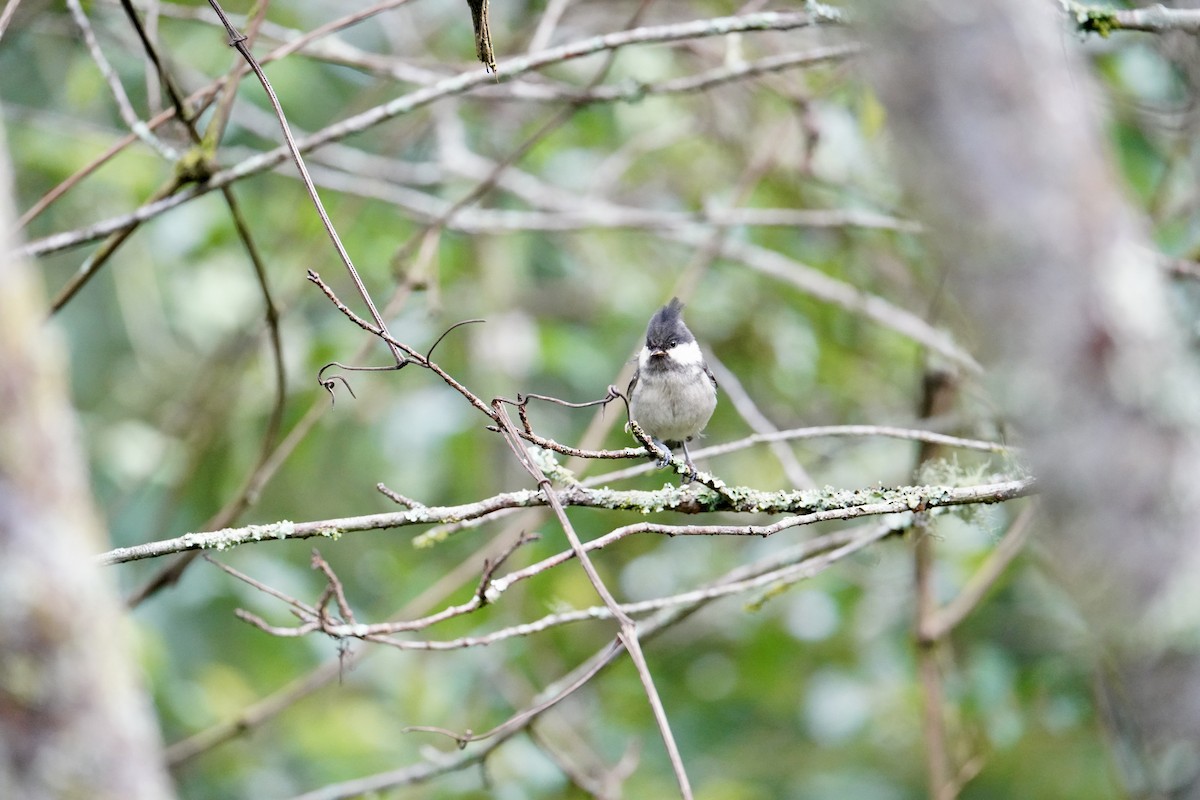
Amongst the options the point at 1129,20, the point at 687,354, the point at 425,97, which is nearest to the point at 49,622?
the point at 425,97

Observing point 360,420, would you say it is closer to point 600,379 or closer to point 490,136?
point 600,379

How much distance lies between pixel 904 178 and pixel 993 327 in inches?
7.1

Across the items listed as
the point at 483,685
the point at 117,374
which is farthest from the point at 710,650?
the point at 117,374

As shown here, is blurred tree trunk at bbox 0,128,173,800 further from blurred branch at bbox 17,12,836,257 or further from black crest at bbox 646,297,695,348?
black crest at bbox 646,297,695,348

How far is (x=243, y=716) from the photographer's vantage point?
12.3 feet

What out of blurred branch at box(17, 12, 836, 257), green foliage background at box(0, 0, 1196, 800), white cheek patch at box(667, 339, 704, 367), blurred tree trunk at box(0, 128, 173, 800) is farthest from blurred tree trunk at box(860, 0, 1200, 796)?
white cheek patch at box(667, 339, 704, 367)

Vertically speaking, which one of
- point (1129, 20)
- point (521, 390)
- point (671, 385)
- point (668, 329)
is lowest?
point (521, 390)

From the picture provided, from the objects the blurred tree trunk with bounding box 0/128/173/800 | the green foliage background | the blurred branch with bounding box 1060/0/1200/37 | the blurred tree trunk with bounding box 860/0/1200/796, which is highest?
the blurred branch with bounding box 1060/0/1200/37

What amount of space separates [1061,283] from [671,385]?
303 cm

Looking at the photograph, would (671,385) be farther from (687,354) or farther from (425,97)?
(425,97)

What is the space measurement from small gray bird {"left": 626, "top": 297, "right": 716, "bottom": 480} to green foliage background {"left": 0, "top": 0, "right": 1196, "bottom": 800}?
258mm

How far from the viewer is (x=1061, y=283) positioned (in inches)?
42.6

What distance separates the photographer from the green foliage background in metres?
4.68

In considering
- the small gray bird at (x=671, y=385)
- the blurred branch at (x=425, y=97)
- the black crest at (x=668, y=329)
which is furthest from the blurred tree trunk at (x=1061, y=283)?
the black crest at (x=668, y=329)
